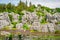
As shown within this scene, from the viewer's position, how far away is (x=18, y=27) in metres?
9.41

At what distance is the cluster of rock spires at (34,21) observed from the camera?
9.46 metres

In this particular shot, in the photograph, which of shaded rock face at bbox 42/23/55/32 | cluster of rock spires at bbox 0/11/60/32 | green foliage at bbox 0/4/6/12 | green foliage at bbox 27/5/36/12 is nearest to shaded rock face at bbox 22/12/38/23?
cluster of rock spires at bbox 0/11/60/32

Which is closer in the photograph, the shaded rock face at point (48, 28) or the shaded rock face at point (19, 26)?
the shaded rock face at point (19, 26)

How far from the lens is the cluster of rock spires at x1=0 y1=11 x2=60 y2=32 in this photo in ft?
31.0

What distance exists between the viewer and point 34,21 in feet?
31.5

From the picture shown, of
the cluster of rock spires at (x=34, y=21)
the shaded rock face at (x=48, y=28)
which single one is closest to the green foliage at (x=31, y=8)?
the cluster of rock spires at (x=34, y=21)

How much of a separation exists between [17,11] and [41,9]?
42.9 inches

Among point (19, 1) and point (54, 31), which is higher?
point (19, 1)

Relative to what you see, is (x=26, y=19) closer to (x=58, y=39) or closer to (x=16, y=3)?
(x=16, y=3)

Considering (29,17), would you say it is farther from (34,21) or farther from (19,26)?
(19,26)

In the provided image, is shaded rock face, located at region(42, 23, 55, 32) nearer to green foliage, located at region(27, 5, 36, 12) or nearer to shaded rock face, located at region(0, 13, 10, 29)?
green foliage, located at region(27, 5, 36, 12)

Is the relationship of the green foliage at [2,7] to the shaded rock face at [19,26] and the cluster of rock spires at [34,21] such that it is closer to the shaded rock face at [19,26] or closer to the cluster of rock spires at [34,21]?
the cluster of rock spires at [34,21]

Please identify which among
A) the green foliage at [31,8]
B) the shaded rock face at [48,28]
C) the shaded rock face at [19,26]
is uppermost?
the green foliage at [31,8]

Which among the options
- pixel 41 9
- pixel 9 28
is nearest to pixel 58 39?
pixel 41 9
